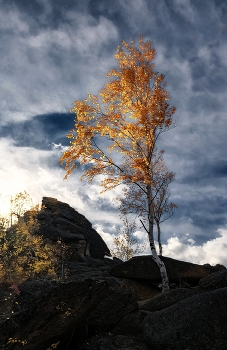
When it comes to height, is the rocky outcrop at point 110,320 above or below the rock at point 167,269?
below

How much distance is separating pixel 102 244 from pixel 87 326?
42.3 m

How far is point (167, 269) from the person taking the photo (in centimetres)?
2217

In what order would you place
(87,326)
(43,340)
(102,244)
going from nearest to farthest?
(43,340), (87,326), (102,244)

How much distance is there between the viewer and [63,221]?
49750 mm

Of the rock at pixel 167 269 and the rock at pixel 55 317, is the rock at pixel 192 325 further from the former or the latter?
the rock at pixel 167 269

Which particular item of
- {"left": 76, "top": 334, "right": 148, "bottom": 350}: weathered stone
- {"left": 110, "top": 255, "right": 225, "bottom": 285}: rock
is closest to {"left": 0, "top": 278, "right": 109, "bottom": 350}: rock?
{"left": 76, "top": 334, "right": 148, "bottom": 350}: weathered stone

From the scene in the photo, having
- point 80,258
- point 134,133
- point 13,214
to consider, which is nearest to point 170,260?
point 134,133

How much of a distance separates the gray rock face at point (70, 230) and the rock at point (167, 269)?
2320 cm

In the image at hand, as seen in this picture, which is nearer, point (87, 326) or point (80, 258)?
point (87, 326)

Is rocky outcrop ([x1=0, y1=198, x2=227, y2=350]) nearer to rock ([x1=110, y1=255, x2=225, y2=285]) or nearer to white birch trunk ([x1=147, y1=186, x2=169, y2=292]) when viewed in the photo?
white birch trunk ([x1=147, y1=186, x2=169, y2=292])

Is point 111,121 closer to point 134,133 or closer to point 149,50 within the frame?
point 134,133

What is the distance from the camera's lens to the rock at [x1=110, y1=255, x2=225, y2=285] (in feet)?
71.8

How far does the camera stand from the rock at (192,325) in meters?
9.28

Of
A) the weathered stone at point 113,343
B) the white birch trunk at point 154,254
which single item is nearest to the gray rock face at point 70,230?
the white birch trunk at point 154,254
